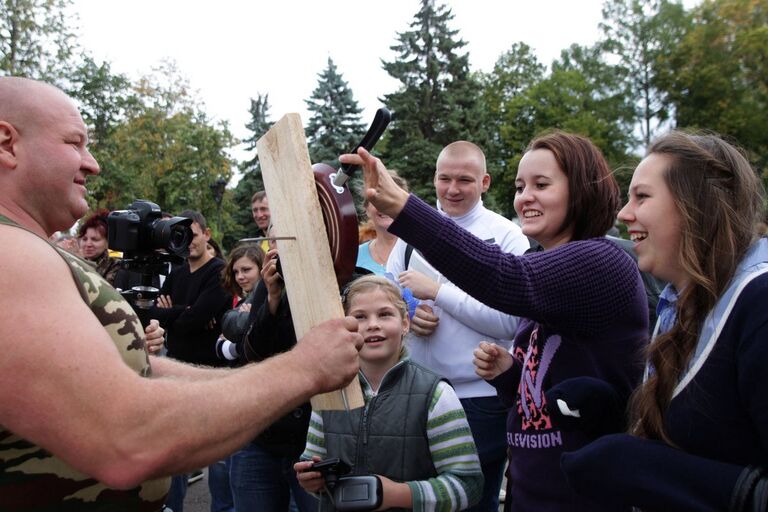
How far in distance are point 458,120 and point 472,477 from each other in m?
31.4

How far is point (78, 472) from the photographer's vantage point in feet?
5.27

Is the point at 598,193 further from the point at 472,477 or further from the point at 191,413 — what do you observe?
the point at 191,413

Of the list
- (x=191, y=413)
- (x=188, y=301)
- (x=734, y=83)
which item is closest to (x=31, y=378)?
(x=191, y=413)

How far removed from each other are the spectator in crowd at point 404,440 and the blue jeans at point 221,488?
1942 millimetres

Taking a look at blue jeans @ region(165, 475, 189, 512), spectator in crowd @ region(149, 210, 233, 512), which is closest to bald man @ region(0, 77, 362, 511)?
spectator in crowd @ region(149, 210, 233, 512)

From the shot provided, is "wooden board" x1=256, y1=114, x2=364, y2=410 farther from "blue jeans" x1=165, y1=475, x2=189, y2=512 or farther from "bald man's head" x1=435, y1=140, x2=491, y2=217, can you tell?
"blue jeans" x1=165, y1=475, x2=189, y2=512

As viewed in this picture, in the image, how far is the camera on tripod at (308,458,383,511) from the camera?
2332 millimetres

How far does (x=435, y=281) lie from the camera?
3387 mm

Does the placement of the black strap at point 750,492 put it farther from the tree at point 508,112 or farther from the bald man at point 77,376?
the tree at point 508,112

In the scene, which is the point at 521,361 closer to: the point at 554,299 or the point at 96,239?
the point at 554,299

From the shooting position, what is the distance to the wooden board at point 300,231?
67.4 inches

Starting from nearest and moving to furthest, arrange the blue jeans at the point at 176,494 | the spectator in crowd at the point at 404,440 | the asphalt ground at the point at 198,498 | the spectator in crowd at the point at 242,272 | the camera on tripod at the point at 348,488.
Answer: the camera on tripod at the point at 348,488 < the spectator in crowd at the point at 404,440 < the blue jeans at the point at 176,494 < the spectator in crowd at the point at 242,272 < the asphalt ground at the point at 198,498

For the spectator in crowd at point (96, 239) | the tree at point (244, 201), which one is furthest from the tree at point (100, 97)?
the spectator in crowd at point (96, 239)

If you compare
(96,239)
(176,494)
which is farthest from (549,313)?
(96,239)
